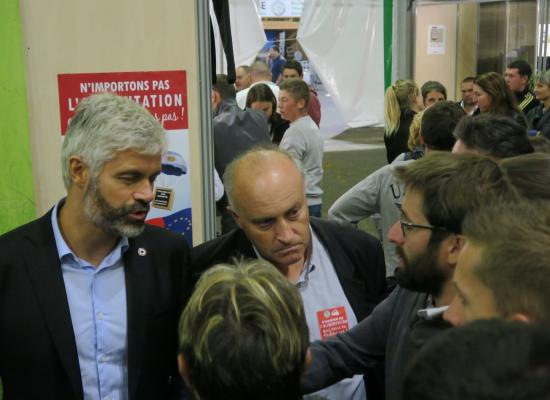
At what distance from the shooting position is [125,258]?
2.10m

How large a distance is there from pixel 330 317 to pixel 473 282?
2.99 ft

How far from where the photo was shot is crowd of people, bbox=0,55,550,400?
136 centimetres

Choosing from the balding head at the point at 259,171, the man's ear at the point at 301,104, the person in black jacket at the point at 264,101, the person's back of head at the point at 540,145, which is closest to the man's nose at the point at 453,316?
the balding head at the point at 259,171

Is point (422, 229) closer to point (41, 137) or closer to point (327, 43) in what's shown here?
point (41, 137)

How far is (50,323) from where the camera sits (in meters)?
1.94

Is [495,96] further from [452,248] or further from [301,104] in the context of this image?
[452,248]

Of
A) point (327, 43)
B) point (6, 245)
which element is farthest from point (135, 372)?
point (327, 43)

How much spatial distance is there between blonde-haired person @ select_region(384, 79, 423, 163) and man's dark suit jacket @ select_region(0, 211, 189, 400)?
4553mm

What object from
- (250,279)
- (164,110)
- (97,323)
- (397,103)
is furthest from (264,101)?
(250,279)

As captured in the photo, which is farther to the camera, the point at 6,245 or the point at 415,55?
the point at 415,55

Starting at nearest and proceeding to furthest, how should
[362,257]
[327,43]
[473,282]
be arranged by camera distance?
[473,282], [362,257], [327,43]

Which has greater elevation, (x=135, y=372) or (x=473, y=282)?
(x=473, y=282)

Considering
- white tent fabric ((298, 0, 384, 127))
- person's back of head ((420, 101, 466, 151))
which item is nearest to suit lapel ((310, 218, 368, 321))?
person's back of head ((420, 101, 466, 151))

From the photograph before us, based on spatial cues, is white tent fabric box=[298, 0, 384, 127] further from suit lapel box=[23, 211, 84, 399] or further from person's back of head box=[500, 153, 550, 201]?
suit lapel box=[23, 211, 84, 399]
